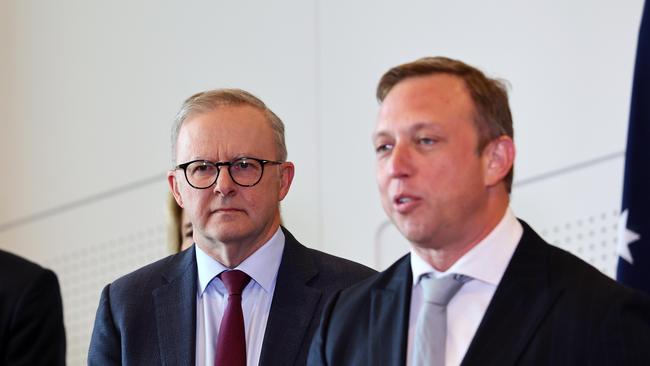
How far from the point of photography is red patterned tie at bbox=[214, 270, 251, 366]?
→ 2.88 metres

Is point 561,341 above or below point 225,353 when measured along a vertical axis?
above

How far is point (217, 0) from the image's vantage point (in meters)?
6.50

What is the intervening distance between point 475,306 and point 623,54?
9.12 ft

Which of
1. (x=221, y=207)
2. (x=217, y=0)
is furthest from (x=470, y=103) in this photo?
(x=217, y=0)

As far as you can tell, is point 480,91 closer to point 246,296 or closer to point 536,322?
point 536,322

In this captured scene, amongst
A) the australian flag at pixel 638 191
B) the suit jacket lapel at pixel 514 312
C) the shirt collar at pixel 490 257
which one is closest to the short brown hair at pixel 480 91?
the shirt collar at pixel 490 257

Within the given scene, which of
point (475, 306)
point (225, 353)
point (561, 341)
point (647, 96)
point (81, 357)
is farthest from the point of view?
point (81, 357)

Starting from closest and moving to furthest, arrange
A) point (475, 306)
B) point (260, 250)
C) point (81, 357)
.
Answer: point (475, 306), point (260, 250), point (81, 357)

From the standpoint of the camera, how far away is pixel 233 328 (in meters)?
2.91

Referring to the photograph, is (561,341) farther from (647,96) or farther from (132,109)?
(132,109)

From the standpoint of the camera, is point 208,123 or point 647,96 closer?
point 208,123

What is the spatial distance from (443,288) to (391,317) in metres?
0.15

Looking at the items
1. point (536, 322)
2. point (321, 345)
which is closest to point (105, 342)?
point (321, 345)

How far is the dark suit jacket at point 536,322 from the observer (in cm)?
212
